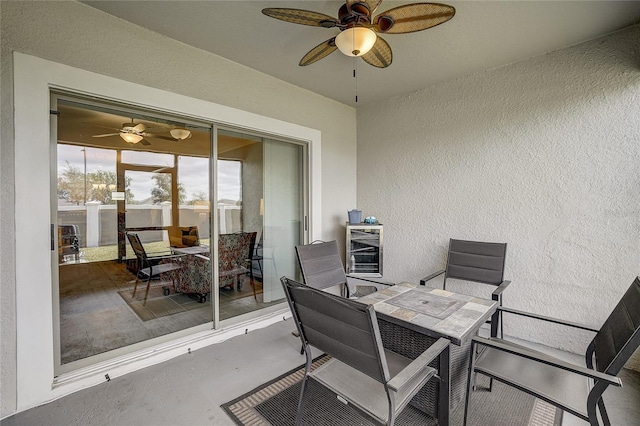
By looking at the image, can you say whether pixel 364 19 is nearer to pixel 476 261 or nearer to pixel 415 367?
pixel 415 367

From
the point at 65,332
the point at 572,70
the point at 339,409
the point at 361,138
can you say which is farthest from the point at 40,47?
the point at 572,70

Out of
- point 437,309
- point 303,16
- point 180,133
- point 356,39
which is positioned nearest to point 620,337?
point 437,309

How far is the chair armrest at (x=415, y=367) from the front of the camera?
44.7 inches

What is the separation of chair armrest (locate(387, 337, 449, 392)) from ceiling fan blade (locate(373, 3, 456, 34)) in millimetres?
1800

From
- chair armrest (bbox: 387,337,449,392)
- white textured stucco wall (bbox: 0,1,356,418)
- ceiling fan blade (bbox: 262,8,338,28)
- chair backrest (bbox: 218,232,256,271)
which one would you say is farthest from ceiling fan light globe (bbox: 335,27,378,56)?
chair backrest (bbox: 218,232,256,271)

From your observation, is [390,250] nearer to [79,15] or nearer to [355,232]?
[355,232]

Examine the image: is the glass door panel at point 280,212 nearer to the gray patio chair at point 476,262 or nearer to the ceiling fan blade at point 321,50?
the ceiling fan blade at point 321,50

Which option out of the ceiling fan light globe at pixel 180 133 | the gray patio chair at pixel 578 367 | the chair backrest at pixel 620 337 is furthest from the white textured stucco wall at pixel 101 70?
the chair backrest at pixel 620 337

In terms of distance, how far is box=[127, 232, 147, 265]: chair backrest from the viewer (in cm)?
274

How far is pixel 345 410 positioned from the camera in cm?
179

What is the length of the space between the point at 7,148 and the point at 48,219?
484 mm

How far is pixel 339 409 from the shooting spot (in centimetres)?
180

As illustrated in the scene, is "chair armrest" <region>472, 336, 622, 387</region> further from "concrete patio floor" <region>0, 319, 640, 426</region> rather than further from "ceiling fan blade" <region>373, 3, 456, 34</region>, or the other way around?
"ceiling fan blade" <region>373, 3, 456, 34</region>

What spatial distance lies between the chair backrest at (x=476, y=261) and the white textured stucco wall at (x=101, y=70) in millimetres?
2288
